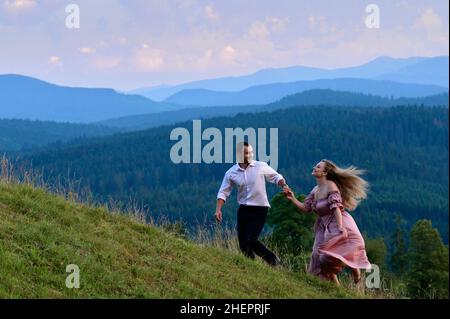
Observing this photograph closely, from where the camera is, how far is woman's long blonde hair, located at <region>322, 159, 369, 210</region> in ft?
29.7

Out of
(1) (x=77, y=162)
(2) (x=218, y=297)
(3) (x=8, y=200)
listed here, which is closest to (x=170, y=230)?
(3) (x=8, y=200)

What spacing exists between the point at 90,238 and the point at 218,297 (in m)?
1.96

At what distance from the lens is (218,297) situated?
6.91m

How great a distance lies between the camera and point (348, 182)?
907cm

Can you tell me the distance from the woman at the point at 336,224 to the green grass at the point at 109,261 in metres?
0.35

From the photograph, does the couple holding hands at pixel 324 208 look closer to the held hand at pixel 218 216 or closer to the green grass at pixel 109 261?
the held hand at pixel 218 216

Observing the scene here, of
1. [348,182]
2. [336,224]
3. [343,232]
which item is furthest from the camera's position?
[348,182]

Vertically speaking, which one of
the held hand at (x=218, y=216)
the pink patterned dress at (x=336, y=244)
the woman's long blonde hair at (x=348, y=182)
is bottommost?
the pink patterned dress at (x=336, y=244)

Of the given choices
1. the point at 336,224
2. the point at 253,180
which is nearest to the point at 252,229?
the point at 253,180

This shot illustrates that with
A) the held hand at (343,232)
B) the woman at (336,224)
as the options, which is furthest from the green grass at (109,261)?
the held hand at (343,232)

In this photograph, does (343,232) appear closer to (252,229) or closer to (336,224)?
(336,224)

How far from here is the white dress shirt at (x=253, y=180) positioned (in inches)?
356

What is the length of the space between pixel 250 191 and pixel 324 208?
3.70ft
